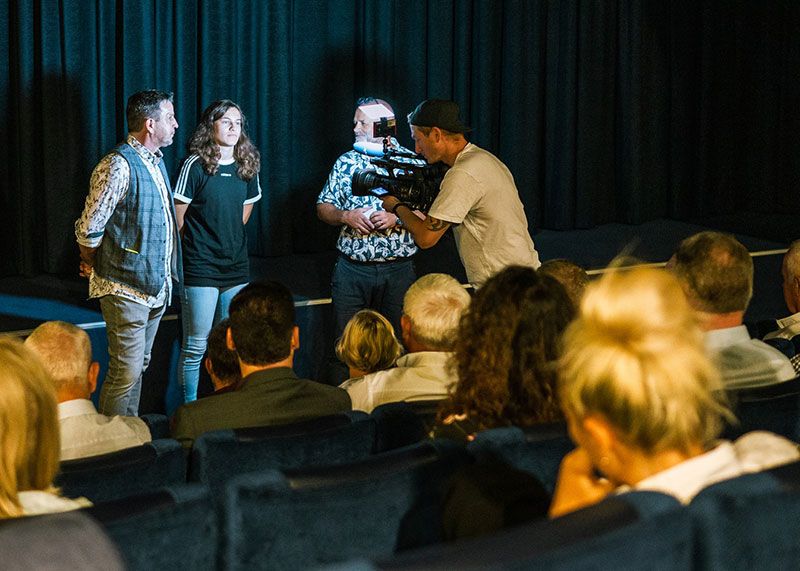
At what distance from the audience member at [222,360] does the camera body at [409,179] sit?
4.14 ft

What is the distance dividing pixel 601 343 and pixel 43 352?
63.8 inches

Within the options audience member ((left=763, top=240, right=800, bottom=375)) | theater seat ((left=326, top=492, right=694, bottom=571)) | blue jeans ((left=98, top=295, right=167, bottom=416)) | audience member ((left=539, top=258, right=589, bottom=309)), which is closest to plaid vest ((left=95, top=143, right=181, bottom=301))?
blue jeans ((left=98, top=295, right=167, bottom=416))

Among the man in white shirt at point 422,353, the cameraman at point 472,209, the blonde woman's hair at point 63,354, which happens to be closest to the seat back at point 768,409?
the man in white shirt at point 422,353

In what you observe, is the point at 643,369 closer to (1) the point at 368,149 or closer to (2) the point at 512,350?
(2) the point at 512,350

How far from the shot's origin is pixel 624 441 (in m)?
1.48

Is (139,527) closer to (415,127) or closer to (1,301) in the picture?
(415,127)

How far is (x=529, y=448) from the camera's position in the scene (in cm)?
200

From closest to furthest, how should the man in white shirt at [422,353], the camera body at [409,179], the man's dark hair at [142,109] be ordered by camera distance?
the man in white shirt at [422,353]
the man's dark hair at [142,109]
the camera body at [409,179]

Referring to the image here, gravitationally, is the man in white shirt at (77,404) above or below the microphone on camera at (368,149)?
below

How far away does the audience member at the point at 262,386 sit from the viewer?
8.60 feet

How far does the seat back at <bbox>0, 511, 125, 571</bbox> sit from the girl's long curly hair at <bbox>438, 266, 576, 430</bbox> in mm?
908

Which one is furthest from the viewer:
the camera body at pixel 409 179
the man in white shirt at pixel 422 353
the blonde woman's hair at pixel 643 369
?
the camera body at pixel 409 179

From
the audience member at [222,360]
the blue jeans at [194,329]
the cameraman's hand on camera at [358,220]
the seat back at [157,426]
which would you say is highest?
the cameraman's hand on camera at [358,220]

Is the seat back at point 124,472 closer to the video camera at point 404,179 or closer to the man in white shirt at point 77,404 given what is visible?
the man in white shirt at point 77,404
